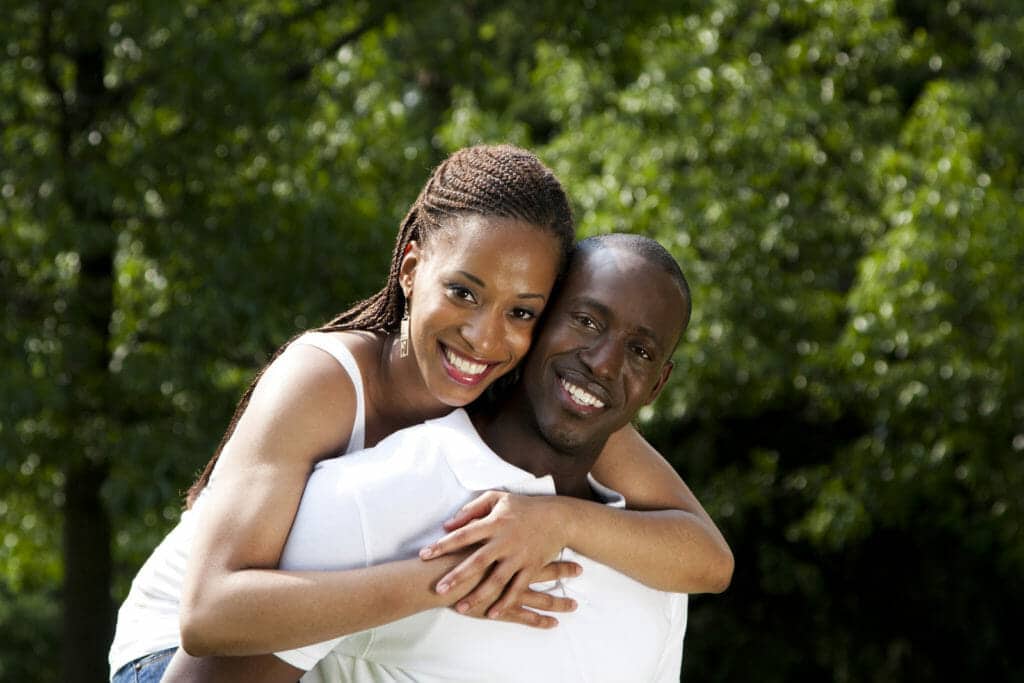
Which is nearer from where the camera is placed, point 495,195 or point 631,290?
point 631,290

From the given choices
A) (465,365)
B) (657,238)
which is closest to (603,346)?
(465,365)

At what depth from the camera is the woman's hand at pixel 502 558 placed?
85.7 inches

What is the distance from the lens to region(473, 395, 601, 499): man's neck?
2488 mm

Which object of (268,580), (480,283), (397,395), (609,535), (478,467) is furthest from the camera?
(397,395)

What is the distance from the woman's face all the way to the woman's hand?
347 mm

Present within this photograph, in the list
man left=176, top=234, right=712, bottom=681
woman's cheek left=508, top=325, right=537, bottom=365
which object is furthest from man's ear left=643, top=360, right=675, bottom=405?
woman's cheek left=508, top=325, right=537, bottom=365

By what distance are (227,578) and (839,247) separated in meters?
8.80

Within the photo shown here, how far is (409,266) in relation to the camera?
278 centimetres

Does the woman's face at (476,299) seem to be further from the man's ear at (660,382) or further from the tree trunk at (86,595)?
the tree trunk at (86,595)

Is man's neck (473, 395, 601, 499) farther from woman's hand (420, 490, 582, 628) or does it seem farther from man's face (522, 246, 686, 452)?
woman's hand (420, 490, 582, 628)

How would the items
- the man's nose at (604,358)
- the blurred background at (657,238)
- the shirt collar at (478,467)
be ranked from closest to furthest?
the shirt collar at (478,467), the man's nose at (604,358), the blurred background at (657,238)

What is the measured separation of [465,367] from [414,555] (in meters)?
0.51

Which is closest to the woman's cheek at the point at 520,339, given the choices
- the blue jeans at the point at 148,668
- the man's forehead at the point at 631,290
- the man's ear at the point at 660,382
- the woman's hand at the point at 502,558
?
→ the man's forehead at the point at 631,290

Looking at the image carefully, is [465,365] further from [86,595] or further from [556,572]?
[86,595]
